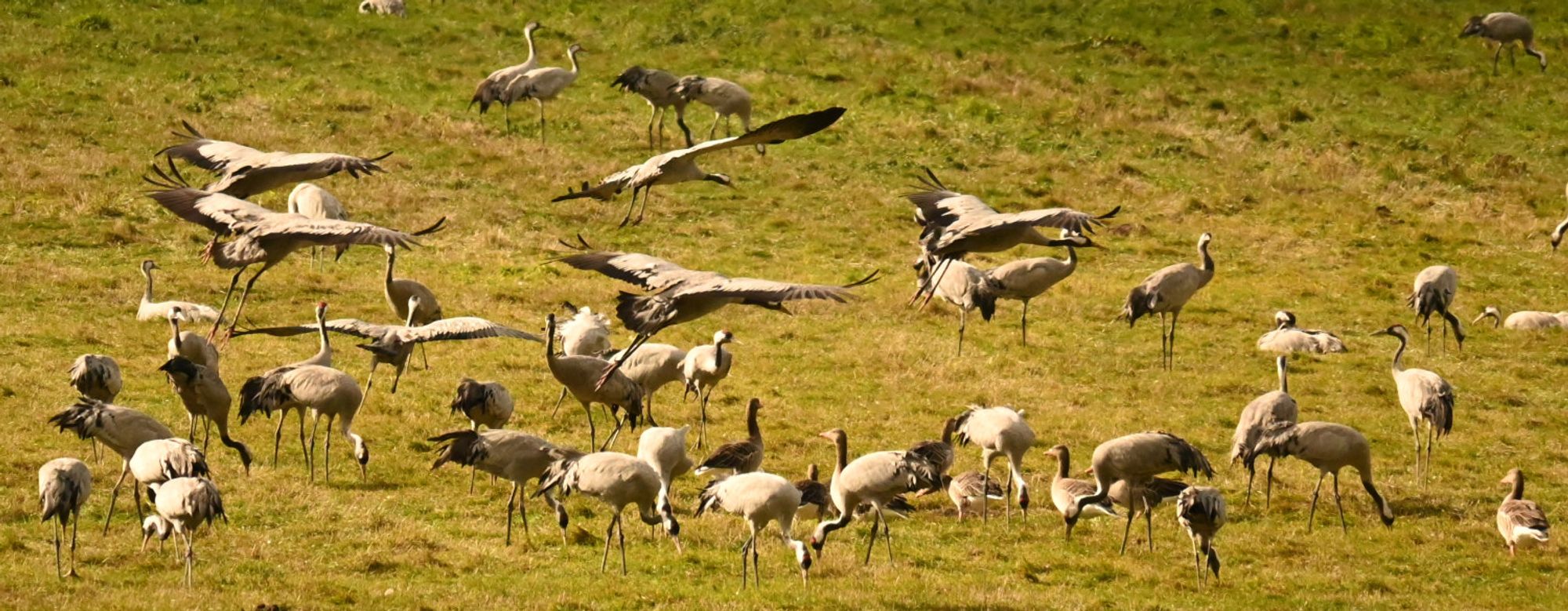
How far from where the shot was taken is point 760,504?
11367 mm

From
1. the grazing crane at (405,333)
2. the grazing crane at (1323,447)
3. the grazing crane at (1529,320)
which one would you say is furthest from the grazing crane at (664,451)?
the grazing crane at (1529,320)

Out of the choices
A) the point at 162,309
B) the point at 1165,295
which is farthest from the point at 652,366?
the point at 1165,295

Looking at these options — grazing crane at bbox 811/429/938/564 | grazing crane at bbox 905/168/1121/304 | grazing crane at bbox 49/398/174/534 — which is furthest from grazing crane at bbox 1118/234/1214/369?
grazing crane at bbox 49/398/174/534

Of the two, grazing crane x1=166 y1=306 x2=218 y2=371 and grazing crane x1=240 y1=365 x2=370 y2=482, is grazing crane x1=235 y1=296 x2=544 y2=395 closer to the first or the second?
grazing crane x1=166 y1=306 x2=218 y2=371

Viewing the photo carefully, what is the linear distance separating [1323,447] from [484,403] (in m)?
6.72

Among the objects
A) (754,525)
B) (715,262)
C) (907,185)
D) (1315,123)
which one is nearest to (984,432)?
(754,525)

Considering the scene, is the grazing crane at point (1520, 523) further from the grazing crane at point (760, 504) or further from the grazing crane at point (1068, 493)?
the grazing crane at point (760, 504)

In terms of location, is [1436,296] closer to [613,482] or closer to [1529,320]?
[1529,320]

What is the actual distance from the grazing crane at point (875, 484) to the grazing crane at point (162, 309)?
892 cm

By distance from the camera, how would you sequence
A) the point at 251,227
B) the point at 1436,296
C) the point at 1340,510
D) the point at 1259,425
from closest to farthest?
1. the point at 1340,510
2. the point at 251,227
3. the point at 1259,425
4. the point at 1436,296

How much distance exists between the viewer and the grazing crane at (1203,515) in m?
11.8

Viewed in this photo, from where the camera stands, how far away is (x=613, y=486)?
11648 mm

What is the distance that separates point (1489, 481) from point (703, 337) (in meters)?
8.43

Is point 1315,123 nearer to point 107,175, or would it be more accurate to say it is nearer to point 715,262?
point 715,262
